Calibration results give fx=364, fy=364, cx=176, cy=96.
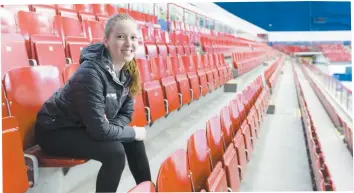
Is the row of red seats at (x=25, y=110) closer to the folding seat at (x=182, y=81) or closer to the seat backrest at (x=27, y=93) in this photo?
the seat backrest at (x=27, y=93)

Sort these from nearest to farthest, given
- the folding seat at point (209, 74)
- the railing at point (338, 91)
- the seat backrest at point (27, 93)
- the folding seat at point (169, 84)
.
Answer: the seat backrest at point (27, 93)
the folding seat at point (169, 84)
the folding seat at point (209, 74)
the railing at point (338, 91)

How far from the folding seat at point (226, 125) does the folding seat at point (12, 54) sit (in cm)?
43

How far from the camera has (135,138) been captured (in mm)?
606

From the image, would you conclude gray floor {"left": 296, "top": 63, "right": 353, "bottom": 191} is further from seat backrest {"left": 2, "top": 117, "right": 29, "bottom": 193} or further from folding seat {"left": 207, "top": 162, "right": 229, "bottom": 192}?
seat backrest {"left": 2, "top": 117, "right": 29, "bottom": 193}

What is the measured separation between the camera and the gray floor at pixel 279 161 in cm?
89

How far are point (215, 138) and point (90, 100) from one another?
284 millimetres

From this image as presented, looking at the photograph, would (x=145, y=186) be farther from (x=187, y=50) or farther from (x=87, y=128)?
(x=187, y=50)

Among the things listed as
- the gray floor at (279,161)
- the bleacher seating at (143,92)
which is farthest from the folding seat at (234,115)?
the gray floor at (279,161)

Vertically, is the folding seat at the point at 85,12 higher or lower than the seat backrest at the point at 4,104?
higher

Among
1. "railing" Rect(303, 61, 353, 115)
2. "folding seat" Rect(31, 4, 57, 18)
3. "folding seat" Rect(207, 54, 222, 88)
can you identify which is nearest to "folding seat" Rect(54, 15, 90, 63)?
"folding seat" Rect(31, 4, 57, 18)

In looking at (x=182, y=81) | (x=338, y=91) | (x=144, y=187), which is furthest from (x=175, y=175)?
(x=338, y=91)

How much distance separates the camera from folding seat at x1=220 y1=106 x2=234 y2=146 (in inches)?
31.8

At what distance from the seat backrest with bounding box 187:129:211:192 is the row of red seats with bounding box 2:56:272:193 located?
165 millimetres

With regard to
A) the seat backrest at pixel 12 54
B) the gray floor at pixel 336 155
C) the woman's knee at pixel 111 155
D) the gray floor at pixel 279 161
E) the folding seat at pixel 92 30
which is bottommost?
the gray floor at pixel 336 155
